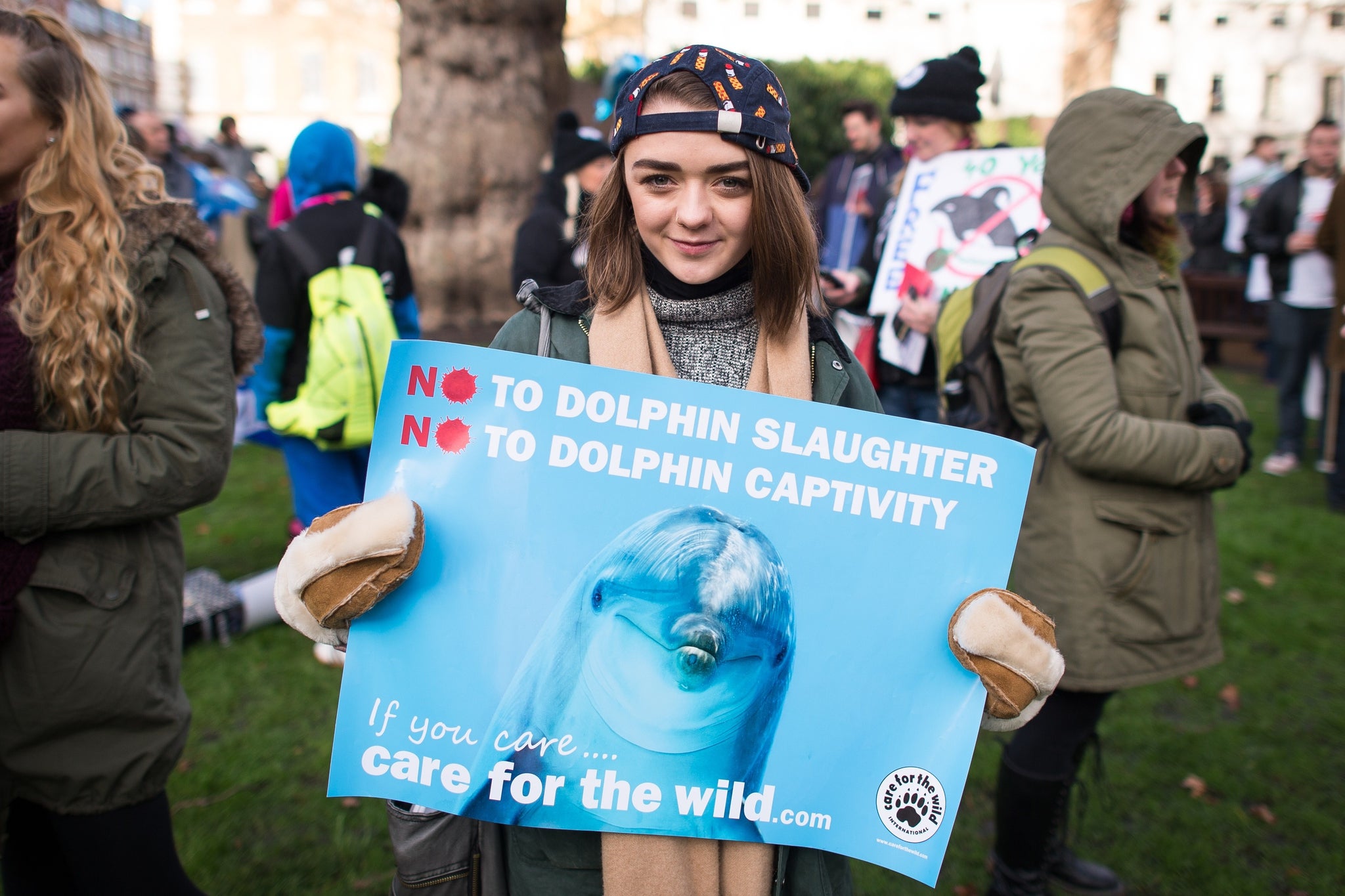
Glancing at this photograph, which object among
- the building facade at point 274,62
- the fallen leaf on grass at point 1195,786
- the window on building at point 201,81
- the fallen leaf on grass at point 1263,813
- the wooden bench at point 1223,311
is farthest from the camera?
the window on building at point 201,81

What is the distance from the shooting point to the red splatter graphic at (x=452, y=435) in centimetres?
149

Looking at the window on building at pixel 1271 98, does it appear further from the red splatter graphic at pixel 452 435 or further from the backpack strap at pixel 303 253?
the red splatter graphic at pixel 452 435

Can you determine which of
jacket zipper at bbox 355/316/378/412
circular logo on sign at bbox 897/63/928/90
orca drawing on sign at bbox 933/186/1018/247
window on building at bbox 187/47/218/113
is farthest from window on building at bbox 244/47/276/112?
orca drawing on sign at bbox 933/186/1018/247

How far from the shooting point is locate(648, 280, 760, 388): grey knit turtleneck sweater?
1.68 m

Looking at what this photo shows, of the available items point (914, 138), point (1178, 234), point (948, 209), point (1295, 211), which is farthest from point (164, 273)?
point (1295, 211)

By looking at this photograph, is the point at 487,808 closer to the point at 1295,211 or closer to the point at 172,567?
the point at 172,567

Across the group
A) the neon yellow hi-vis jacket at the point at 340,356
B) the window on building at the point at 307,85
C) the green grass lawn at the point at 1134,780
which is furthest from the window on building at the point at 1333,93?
the neon yellow hi-vis jacket at the point at 340,356

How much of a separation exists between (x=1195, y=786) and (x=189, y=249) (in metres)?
3.81

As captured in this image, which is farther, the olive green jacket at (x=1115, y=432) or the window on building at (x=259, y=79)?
the window on building at (x=259, y=79)

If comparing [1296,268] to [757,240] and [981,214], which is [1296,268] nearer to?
[981,214]

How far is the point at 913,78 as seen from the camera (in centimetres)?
412

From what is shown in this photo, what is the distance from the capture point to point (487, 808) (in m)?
1.49

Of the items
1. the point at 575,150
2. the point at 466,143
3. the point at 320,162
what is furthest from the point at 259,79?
the point at 320,162

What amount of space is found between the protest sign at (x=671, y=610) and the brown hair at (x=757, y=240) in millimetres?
239
